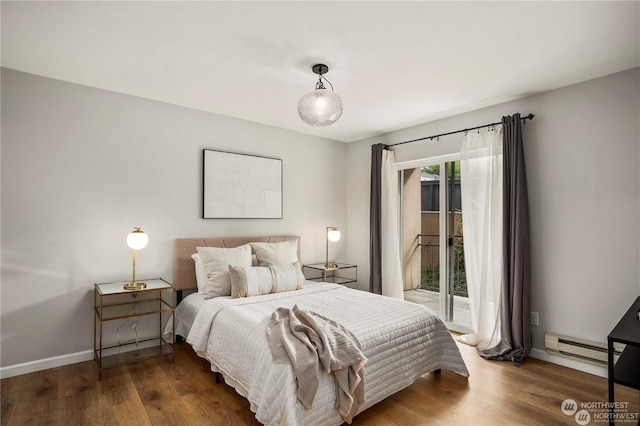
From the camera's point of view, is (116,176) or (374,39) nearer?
(374,39)

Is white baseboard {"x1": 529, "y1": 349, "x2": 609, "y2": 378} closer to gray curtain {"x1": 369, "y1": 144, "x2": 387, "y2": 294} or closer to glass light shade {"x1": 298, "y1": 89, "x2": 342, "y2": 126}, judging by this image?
gray curtain {"x1": 369, "y1": 144, "x2": 387, "y2": 294}

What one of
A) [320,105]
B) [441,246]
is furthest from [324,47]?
[441,246]

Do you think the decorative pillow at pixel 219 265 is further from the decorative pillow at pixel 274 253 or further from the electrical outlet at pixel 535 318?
the electrical outlet at pixel 535 318

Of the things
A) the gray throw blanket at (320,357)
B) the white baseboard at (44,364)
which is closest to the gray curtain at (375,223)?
the gray throw blanket at (320,357)

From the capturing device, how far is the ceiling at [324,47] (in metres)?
2.01

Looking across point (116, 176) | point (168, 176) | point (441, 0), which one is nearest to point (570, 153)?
point (441, 0)

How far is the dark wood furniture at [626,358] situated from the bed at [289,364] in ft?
3.44

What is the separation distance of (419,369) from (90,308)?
2.95 metres

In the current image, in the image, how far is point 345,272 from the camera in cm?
512

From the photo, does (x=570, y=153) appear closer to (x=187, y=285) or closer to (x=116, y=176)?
(x=187, y=285)

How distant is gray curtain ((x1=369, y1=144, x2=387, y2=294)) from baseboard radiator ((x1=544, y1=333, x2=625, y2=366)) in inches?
77.9

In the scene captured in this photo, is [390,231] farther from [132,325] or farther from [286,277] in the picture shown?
[132,325]

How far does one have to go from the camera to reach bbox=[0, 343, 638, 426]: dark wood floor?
87.0 inches

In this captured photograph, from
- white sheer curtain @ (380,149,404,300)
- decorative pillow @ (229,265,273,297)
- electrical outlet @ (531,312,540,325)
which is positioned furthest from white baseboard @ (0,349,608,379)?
white sheer curtain @ (380,149,404,300)
